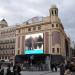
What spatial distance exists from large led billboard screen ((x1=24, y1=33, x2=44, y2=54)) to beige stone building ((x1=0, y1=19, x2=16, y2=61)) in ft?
47.9

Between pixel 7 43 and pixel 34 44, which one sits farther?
pixel 7 43

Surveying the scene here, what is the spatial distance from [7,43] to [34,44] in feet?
73.3

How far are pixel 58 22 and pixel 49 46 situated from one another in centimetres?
817

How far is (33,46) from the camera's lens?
241ft

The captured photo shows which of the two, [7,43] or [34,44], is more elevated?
[7,43]

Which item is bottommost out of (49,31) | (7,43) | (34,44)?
(34,44)

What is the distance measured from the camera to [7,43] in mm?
92812

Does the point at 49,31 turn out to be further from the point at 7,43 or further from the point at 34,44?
the point at 7,43

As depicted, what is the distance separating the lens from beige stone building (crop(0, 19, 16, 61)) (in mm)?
90625

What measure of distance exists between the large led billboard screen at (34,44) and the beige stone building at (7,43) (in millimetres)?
14607

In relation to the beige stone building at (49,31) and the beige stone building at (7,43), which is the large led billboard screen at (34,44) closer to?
the beige stone building at (49,31)

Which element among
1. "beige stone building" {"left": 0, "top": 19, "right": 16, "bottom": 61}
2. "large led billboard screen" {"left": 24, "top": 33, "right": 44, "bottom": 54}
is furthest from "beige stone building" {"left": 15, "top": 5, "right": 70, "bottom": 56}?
"beige stone building" {"left": 0, "top": 19, "right": 16, "bottom": 61}

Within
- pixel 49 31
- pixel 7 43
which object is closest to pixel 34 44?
pixel 49 31

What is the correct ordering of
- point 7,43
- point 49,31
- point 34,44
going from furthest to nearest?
1. point 7,43
2. point 34,44
3. point 49,31
